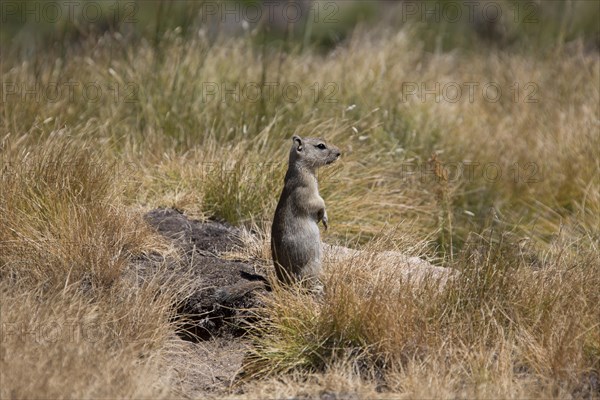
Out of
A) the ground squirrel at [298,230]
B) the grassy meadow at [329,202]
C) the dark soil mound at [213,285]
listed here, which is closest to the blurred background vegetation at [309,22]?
the grassy meadow at [329,202]

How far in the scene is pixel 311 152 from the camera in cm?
665

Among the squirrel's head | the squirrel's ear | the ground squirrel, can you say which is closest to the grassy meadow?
the ground squirrel

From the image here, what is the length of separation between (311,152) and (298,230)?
26.1 inches

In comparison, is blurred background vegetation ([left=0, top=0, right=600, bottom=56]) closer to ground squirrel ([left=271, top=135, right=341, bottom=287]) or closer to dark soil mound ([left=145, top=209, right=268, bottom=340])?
dark soil mound ([left=145, top=209, right=268, bottom=340])

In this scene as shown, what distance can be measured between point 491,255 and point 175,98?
13.1ft

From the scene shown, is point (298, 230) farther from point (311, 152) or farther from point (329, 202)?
point (329, 202)

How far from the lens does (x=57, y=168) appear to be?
693 cm

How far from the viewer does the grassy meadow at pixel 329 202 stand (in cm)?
542

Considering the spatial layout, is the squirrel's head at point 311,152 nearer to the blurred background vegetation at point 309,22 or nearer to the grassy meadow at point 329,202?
the grassy meadow at point 329,202

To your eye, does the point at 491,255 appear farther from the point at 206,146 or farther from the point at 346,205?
the point at 206,146

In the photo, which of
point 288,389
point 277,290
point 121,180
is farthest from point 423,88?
point 288,389

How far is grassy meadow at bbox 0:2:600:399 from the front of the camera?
17.8 feet

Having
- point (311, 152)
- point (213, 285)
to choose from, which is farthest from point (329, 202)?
point (213, 285)

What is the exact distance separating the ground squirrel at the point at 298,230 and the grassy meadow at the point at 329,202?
15cm
